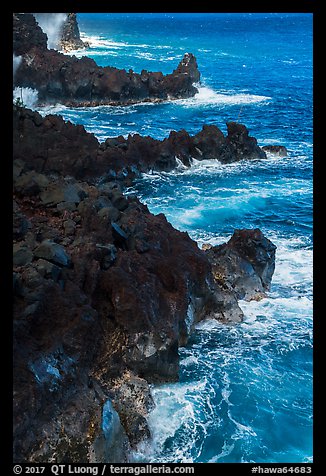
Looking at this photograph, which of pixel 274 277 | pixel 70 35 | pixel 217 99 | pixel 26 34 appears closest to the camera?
pixel 274 277

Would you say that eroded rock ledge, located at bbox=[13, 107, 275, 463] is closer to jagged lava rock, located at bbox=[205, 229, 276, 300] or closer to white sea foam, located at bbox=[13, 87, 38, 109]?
jagged lava rock, located at bbox=[205, 229, 276, 300]

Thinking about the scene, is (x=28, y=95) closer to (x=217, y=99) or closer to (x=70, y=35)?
(x=217, y=99)

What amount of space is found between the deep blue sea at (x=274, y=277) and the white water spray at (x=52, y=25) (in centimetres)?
3070

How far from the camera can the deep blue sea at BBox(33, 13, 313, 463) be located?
14.4 m

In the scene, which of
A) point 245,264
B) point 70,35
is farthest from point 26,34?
point 245,264

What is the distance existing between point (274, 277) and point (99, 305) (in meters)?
10.7

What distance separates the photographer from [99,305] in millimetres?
15422

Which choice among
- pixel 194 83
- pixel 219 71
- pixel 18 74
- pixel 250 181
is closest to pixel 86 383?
pixel 250 181

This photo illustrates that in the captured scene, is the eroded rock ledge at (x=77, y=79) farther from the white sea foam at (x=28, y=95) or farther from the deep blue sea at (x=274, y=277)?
the deep blue sea at (x=274, y=277)

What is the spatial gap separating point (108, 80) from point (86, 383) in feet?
159

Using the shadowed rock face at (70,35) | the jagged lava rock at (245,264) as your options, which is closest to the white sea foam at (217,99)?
Result: the shadowed rock face at (70,35)

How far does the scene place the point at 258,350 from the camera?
59.5ft

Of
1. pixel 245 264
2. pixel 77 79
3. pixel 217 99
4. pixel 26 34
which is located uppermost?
pixel 26 34

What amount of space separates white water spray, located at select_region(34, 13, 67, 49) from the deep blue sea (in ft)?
101
